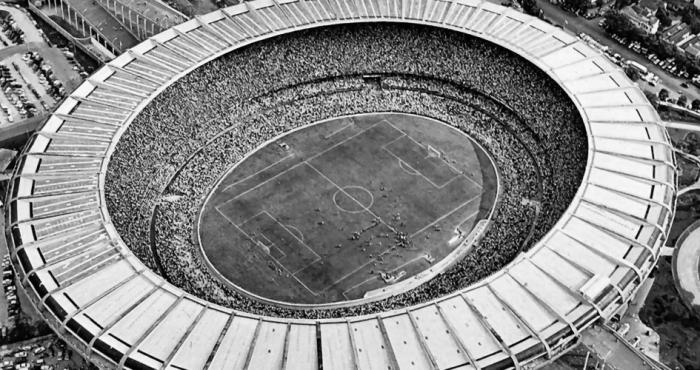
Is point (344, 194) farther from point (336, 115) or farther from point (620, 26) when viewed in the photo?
point (620, 26)

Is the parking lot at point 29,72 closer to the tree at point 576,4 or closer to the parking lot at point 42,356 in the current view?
the parking lot at point 42,356

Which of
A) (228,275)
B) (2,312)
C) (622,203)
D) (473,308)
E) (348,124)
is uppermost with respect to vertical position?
(622,203)

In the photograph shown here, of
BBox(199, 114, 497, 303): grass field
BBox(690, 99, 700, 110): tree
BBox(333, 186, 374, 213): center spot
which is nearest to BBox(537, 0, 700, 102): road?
BBox(690, 99, 700, 110): tree

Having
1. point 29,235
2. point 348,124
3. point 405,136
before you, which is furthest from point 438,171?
point 29,235

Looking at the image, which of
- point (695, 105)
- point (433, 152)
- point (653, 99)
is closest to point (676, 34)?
point (695, 105)

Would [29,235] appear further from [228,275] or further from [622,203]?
[622,203]
